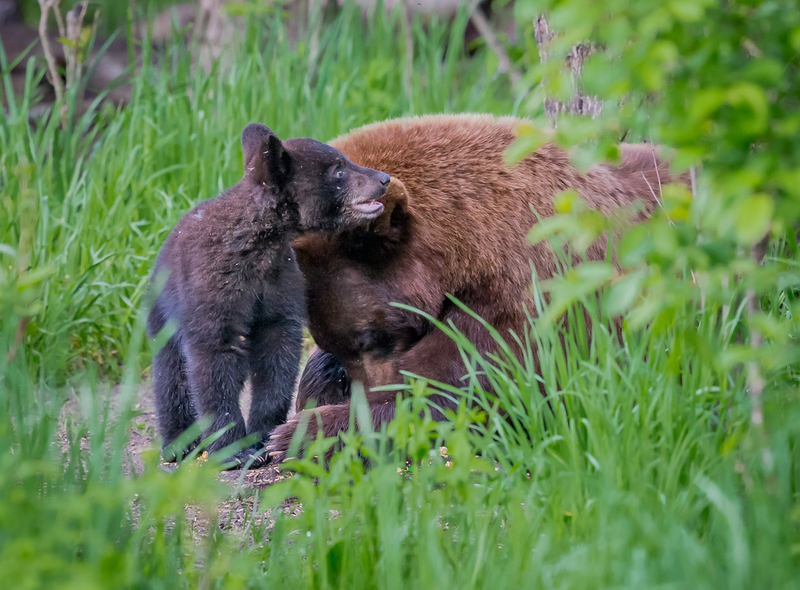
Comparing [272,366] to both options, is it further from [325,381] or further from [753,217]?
[753,217]

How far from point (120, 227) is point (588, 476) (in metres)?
3.27

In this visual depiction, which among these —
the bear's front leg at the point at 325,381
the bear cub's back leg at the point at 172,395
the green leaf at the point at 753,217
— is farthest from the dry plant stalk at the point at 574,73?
the green leaf at the point at 753,217

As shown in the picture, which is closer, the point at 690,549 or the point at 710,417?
the point at 690,549

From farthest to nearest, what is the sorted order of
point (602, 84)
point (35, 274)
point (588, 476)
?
point (588, 476), point (35, 274), point (602, 84)

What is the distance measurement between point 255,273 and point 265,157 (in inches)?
16.4

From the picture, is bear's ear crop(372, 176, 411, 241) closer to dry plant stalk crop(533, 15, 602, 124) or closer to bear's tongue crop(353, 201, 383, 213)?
bear's tongue crop(353, 201, 383, 213)

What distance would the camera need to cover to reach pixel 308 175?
3.13m

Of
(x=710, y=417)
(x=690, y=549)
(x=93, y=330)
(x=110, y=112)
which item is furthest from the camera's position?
(x=110, y=112)

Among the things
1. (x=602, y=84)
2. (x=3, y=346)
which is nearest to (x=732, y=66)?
(x=602, y=84)

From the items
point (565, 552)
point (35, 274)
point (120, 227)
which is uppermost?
point (35, 274)

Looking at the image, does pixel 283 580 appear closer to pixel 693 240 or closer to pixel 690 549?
pixel 690 549

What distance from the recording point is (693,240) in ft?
5.83

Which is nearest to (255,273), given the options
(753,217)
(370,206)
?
(370,206)

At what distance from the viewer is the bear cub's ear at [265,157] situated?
10.1 ft
